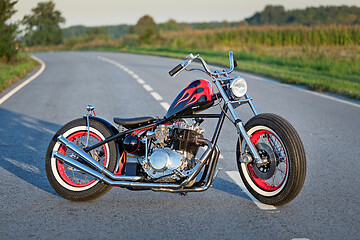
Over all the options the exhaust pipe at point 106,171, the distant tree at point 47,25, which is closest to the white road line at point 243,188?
the exhaust pipe at point 106,171

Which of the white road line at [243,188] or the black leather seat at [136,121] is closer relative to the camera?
the white road line at [243,188]

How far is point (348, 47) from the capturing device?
2162 centimetres

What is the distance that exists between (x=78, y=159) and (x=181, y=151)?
100cm

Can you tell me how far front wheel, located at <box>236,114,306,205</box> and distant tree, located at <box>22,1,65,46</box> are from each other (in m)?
75.9

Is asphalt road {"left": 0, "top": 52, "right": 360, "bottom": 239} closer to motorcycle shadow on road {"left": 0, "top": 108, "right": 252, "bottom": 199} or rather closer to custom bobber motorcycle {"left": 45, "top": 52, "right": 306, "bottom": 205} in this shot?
motorcycle shadow on road {"left": 0, "top": 108, "right": 252, "bottom": 199}

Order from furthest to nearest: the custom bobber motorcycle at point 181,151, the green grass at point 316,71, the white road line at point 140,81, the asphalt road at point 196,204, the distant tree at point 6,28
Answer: the distant tree at point 6,28 < the white road line at point 140,81 < the green grass at point 316,71 < the custom bobber motorcycle at point 181,151 < the asphalt road at point 196,204

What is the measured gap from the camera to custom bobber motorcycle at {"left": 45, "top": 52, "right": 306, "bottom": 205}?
4598 millimetres

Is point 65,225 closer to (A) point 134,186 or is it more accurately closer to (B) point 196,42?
(A) point 134,186

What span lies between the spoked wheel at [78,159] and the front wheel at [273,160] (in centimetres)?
123

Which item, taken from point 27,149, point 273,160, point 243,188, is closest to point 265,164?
point 273,160

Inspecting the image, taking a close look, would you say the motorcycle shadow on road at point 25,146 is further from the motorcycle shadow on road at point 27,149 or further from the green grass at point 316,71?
the green grass at point 316,71

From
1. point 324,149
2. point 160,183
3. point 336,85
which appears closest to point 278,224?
point 160,183

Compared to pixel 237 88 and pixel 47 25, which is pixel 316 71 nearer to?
pixel 237 88

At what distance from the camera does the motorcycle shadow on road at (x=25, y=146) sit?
18.9ft
